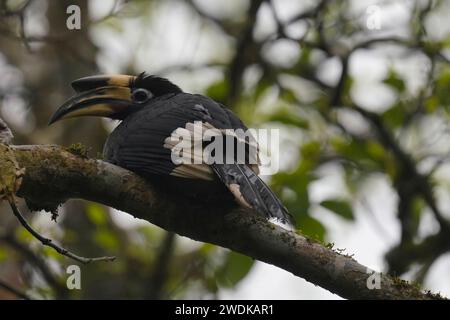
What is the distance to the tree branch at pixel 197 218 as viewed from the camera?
288cm

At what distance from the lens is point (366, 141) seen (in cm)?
566

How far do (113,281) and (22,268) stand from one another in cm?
96

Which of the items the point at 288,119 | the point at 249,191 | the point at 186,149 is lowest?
the point at 249,191

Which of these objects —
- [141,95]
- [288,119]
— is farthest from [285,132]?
[141,95]

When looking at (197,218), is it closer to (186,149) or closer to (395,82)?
(186,149)

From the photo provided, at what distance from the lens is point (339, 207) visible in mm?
4316

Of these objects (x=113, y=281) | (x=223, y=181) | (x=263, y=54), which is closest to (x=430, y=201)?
(x=263, y=54)

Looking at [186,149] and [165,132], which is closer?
[186,149]

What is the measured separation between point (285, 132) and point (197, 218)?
2.88 metres

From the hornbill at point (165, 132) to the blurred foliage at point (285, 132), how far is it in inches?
33.8

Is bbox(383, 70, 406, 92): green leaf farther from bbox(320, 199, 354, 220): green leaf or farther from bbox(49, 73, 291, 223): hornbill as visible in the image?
bbox(49, 73, 291, 223): hornbill

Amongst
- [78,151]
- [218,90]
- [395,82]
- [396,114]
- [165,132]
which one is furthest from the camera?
[396,114]

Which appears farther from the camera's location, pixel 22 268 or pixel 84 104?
pixel 22 268
